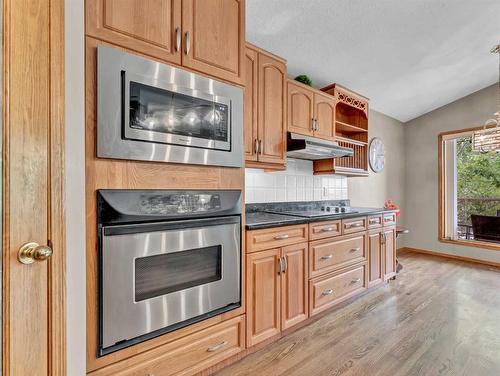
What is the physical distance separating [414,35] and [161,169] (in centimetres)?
296

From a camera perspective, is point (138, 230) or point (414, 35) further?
point (414, 35)

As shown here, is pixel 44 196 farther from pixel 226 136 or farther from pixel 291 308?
pixel 291 308

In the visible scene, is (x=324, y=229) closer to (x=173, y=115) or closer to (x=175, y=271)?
(x=175, y=271)

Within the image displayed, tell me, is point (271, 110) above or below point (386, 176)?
above

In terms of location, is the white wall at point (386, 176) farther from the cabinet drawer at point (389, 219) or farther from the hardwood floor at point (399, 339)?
the hardwood floor at point (399, 339)

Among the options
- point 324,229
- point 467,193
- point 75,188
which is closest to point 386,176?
point 467,193

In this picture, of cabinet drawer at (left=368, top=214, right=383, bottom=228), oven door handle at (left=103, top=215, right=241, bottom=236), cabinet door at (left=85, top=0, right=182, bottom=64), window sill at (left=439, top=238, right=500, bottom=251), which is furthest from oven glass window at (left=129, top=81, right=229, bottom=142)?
window sill at (left=439, top=238, right=500, bottom=251)

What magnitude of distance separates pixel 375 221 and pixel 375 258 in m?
0.41

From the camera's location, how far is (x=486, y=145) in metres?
2.83

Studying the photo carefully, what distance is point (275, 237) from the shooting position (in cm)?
193

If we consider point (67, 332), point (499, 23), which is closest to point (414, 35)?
point (499, 23)

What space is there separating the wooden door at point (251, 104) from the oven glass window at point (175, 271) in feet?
3.01

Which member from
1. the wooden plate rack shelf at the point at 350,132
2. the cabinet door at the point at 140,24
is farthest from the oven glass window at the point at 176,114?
the wooden plate rack shelf at the point at 350,132

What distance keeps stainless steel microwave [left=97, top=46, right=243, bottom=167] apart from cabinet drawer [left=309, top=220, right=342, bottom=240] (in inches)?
37.2
